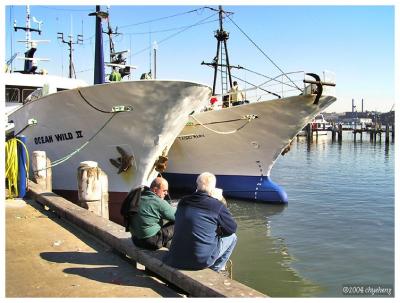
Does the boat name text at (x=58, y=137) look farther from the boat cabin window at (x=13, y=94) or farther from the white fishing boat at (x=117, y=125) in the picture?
the boat cabin window at (x=13, y=94)

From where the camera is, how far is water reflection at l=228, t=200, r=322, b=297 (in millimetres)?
7262

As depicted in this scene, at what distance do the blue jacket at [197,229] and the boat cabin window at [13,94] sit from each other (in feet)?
41.0

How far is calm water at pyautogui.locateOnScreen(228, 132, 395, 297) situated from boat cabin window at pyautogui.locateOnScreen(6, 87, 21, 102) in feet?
27.3

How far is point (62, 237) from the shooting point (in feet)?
21.0

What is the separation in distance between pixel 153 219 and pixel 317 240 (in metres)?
6.10

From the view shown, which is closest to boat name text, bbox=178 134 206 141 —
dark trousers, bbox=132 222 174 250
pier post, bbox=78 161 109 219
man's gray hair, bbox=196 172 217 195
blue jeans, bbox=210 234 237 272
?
pier post, bbox=78 161 109 219

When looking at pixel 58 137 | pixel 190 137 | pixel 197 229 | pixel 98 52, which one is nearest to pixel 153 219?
pixel 197 229

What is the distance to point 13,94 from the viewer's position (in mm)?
15180

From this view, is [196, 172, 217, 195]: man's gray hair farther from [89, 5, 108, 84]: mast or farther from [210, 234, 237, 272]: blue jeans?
[89, 5, 108, 84]: mast

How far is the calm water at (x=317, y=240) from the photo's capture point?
7584 millimetres

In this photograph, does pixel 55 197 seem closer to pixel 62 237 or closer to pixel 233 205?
pixel 62 237

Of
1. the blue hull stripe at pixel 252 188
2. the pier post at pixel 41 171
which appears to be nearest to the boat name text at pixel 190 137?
the blue hull stripe at pixel 252 188

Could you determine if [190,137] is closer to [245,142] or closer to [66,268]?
[245,142]
